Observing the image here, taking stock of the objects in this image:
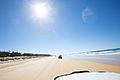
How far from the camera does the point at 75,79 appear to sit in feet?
9.32

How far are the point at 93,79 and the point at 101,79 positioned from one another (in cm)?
15

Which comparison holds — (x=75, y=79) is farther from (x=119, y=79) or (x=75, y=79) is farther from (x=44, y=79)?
(x=44, y=79)

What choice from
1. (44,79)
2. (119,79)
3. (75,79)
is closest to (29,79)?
(44,79)

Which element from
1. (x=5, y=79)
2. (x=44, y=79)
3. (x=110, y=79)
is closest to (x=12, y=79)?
(x=5, y=79)

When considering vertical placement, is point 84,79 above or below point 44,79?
above

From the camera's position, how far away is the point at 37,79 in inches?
343

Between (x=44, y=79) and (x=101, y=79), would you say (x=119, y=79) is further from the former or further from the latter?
(x=44, y=79)

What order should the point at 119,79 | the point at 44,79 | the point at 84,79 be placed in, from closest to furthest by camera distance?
the point at 119,79 < the point at 84,79 < the point at 44,79

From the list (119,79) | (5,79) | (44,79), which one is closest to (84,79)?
(119,79)

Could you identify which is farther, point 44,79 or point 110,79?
point 44,79

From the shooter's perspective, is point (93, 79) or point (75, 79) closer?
point (93, 79)

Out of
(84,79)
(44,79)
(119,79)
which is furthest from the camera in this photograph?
(44,79)

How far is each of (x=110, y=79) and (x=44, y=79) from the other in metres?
6.50

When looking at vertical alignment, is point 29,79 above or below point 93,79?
below
